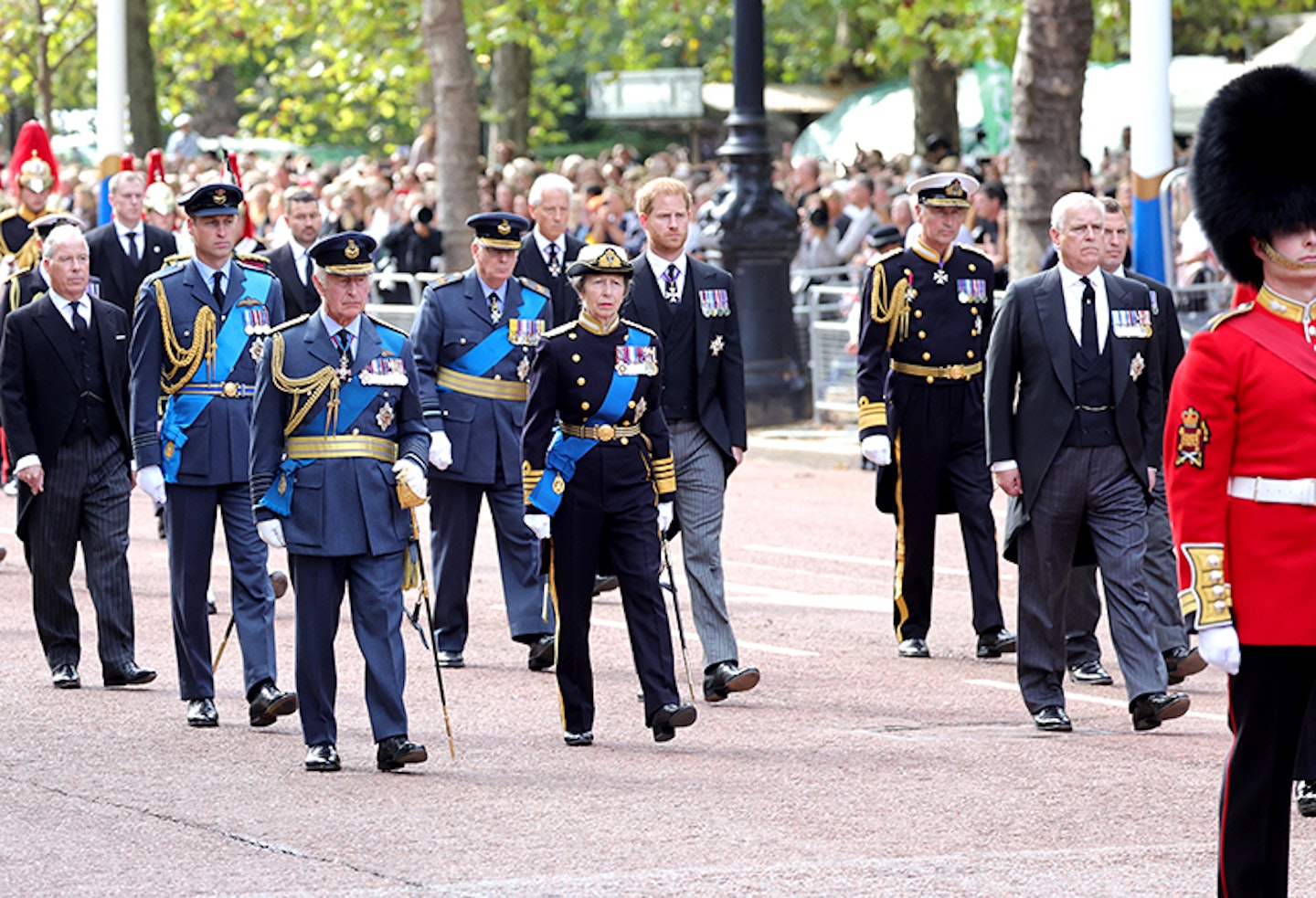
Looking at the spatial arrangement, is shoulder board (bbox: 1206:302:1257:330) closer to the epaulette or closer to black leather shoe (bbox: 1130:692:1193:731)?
black leather shoe (bbox: 1130:692:1193:731)

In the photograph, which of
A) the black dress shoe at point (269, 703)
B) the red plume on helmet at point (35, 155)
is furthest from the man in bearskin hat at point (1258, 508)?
the red plume on helmet at point (35, 155)

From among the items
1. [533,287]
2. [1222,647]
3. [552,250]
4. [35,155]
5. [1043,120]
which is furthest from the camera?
[1043,120]

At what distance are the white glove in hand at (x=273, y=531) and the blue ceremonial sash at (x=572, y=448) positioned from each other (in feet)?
3.23

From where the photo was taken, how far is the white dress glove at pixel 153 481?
9758mm

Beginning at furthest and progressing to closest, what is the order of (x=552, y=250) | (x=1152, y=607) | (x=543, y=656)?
1. (x=552, y=250)
2. (x=543, y=656)
3. (x=1152, y=607)

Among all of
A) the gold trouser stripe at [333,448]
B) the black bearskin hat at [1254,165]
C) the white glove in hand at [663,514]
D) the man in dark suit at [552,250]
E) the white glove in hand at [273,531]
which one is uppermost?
the black bearskin hat at [1254,165]

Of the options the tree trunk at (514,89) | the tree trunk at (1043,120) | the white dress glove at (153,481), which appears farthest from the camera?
the tree trunk at (514,89)

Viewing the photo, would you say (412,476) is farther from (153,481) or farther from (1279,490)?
(1279,490)

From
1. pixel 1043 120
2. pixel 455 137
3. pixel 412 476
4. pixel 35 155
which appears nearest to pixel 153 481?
pixel 412 476

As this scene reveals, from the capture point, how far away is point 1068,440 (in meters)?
9.49

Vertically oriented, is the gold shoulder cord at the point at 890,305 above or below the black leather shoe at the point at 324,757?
above

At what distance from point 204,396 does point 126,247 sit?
4.89 metres

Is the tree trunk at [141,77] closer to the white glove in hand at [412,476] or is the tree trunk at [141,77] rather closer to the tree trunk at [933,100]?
the tree trunk at [933,100]

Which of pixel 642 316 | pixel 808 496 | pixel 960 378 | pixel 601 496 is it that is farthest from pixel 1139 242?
pixel 601 496
